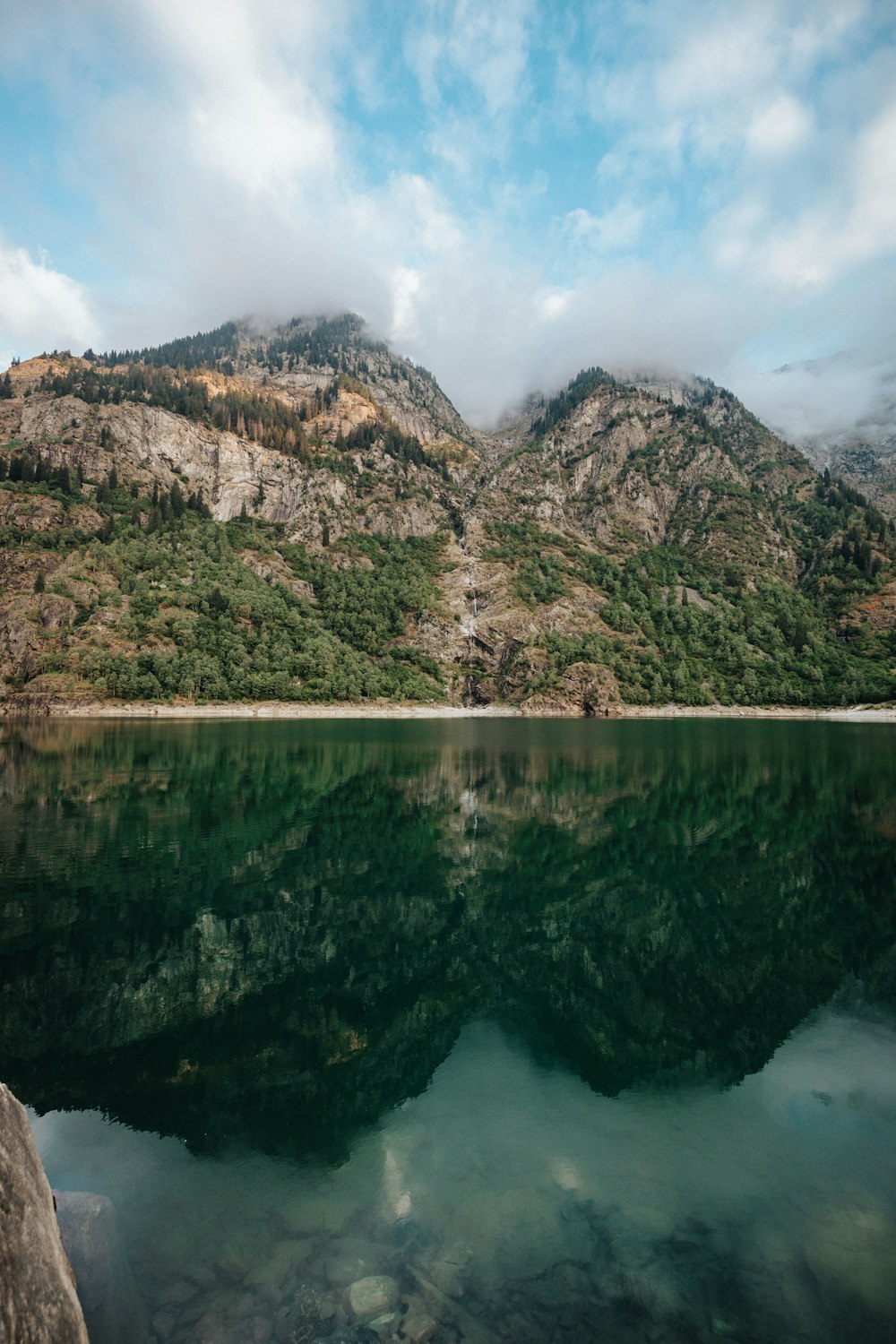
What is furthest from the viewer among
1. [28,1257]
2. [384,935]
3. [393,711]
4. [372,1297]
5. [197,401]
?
[197,401]

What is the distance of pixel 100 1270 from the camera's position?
239 inches

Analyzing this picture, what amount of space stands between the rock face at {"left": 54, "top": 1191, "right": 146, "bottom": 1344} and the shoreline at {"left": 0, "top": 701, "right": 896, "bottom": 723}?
3633 inches

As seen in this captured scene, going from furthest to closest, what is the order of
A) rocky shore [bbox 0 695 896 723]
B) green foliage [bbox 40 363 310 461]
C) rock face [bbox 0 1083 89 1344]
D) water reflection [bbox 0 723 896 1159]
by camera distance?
1. green foliage [bbox 40 363 310 461]
2. rocky shore [bbox 0 695 896 723]
3. water reflection [bbox 0 723 896 1159]
4. rock face [bbox 0 1083 89 1344]

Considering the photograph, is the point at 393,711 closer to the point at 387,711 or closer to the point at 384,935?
the point at 387,711

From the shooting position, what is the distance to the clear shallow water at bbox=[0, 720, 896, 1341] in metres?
6.30

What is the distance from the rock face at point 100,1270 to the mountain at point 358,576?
95082mm

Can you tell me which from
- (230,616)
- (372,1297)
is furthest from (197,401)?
(372,1297)

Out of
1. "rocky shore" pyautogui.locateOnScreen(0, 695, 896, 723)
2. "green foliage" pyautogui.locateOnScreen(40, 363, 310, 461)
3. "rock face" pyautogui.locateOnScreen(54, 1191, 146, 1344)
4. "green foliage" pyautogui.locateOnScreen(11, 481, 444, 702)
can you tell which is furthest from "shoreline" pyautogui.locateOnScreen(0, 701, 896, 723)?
"green foliage" pyautogui.locateOnScreen(40, 363, 310, 461)

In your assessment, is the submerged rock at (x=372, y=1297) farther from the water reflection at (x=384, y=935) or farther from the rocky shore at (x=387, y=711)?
the rocky shore at (x=387, y=711)

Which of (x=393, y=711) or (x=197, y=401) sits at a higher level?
(x=197, y=401)

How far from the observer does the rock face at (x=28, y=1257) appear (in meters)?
3.93

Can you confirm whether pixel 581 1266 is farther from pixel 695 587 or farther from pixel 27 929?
pixel 695 587

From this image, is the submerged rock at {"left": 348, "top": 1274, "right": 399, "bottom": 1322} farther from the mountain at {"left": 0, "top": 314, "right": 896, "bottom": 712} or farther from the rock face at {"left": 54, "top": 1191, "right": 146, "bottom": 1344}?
the mountain at {"left": 0, "top": 314, "right": 896, "bottom": 712}

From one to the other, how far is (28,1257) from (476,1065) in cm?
756
